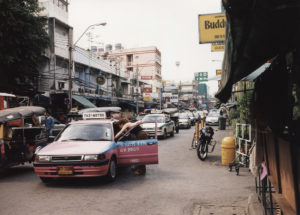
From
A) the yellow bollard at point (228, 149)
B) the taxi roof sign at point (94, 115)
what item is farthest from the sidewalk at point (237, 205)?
the taxi roof sign at point (94, 115)

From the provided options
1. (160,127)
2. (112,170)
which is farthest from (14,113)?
(160,127)

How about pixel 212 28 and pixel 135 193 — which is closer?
pixel 135 193

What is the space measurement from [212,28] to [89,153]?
27.0 feet

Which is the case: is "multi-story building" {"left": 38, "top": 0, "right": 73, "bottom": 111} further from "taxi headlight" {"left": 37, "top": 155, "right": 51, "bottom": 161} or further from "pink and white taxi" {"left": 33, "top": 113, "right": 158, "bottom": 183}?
"taxi headlight" {"left": 37, "top": 155, "right": 51, "bottom": 161}

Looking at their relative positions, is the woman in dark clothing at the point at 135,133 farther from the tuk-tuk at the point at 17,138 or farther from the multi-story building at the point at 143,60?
the multi-story building at the point at 143,60

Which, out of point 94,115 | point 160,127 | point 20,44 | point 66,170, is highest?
point 20,44

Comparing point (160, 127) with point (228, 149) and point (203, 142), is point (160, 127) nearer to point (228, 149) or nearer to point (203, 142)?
point (203, 142)

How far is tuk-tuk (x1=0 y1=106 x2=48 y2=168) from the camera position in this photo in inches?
338

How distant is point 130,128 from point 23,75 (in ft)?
56.5

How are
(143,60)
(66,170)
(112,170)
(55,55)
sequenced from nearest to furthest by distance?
(66,170)
(112,170)
(55,55)
(143,60)

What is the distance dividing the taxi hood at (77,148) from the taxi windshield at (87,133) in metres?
0.29

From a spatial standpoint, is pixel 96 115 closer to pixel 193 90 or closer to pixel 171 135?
pixel 171 135

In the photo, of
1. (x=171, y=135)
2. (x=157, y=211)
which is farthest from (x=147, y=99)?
(x=157, y=211)

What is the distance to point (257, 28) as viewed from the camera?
7.75 ft
